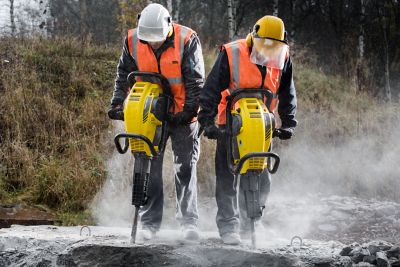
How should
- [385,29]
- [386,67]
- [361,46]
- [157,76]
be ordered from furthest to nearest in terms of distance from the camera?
[361,46], [385,29], [386,67], [157,76]

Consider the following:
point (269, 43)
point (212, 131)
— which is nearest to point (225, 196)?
point (212, 131)

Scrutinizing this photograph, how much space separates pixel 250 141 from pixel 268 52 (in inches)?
27.1

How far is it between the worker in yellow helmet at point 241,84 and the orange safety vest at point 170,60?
0.25 meters

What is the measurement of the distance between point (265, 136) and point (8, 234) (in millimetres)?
2413

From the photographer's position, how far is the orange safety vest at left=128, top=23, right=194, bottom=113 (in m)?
4.13

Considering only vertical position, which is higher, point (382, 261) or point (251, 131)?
point (251, 131)

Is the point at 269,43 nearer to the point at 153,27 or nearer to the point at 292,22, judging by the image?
the point at 153,27

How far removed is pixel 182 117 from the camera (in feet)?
13.6

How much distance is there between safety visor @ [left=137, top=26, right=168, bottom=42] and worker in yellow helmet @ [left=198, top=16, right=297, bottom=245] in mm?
464

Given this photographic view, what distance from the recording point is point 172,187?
23.9ft

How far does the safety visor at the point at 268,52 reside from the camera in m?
3.92

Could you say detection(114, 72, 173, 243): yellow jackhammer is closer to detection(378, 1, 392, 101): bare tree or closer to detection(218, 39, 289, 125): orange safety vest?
detection(218, 39, 289, 125): orange safety vest

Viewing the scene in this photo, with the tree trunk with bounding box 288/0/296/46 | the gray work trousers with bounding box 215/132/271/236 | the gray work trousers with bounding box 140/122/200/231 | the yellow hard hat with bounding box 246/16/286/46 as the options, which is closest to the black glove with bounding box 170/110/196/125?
the gray work trousers with bounding box 140/122/200/231

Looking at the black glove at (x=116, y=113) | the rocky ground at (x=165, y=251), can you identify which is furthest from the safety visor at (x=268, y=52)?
the rocky ground at (x=165, y=251)
